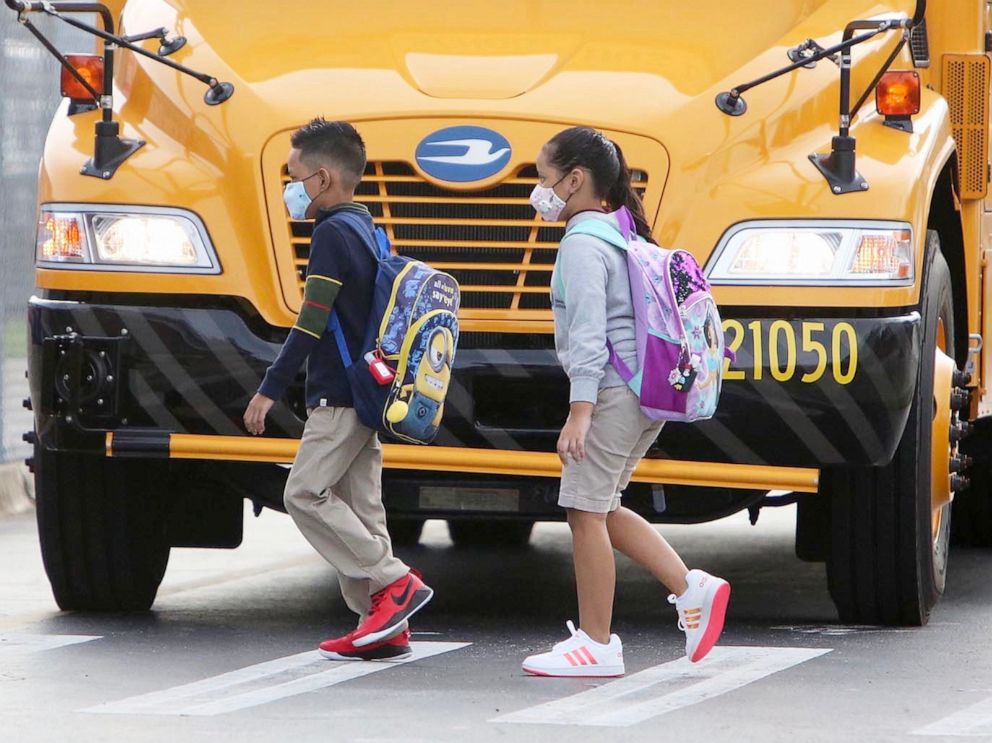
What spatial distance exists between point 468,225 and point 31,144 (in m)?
5.75

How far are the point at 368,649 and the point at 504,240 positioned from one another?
4.13ft

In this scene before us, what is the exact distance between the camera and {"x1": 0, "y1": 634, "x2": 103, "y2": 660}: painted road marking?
676cm

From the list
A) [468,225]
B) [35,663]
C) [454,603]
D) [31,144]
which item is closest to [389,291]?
[468,225]

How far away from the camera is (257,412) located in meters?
6.36

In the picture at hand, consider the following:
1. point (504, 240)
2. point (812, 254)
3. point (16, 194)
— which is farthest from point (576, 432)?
point (16, 194)

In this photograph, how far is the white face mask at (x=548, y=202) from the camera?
20.8 feet

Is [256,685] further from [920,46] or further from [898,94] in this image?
[920,46]

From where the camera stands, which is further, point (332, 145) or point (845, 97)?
point (845, 97)

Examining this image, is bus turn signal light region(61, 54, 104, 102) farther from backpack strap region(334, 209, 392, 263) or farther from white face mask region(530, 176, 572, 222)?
white face mask region(530, 176, 572, 222)

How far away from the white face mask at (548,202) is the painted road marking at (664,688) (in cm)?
125

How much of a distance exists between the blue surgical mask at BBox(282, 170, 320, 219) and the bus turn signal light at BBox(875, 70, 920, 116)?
1773 mm

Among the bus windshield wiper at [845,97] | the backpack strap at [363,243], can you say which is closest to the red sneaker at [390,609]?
the backpack strap at [363,243]

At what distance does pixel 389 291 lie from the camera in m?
6.39

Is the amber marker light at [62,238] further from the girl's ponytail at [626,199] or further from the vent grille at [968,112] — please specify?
the vent grille at [968,112]
